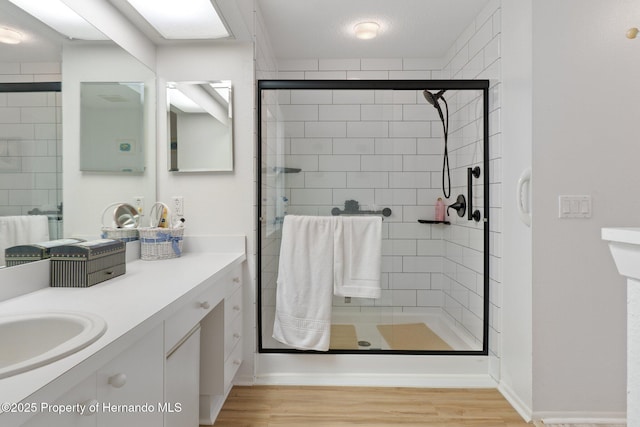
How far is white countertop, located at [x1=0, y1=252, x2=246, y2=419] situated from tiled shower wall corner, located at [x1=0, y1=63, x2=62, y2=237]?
342 mm

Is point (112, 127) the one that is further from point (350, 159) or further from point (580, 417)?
point (580, 417)

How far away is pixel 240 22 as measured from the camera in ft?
6.56

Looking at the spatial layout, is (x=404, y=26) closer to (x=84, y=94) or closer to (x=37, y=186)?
(x=84, y=94)

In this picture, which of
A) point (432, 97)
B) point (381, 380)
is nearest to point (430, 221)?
point (432, 97)

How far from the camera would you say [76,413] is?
0.76 metres

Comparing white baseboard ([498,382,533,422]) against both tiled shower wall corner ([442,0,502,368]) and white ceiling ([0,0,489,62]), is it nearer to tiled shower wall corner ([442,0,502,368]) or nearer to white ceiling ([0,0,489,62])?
tiled shower wall corner ([442,0,502,368])

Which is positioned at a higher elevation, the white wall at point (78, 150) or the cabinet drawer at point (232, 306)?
the white wall at point (78, 150)

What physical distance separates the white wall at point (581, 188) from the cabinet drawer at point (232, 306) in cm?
157

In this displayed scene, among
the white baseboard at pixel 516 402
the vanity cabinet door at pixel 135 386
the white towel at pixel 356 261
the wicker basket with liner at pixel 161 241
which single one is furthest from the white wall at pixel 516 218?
the wicker basket with liner at pixel 161 241

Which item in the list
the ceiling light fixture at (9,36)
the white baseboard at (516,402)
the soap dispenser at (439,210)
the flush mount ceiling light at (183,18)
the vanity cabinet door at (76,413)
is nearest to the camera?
the vanity cabinet door at (76,413)

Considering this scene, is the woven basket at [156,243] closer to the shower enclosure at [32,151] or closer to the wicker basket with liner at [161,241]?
the wicker basket with liner at [161,241]

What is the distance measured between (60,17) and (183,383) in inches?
60.5

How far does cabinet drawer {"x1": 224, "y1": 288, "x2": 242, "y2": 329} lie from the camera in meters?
1.88

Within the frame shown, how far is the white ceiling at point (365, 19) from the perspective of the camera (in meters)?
2.44
